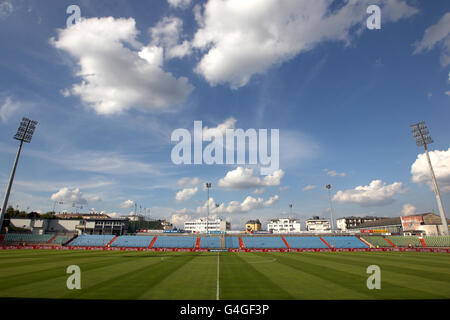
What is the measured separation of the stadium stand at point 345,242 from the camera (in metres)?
74.1

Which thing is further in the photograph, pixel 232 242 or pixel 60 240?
pixel 232 242

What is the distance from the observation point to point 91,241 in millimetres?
79375

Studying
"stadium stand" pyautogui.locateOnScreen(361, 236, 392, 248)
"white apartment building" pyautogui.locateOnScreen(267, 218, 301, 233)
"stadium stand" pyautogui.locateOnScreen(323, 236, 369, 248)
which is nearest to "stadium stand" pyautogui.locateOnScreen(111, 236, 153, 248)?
"stadium stand" pyautogui.locateOnScreen(323, 236, 369, 248)

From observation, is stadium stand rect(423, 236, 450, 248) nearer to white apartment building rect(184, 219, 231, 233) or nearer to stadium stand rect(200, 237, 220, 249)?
stadium stand rect(200, 237, 220, 249)

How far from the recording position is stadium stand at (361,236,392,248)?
7262 cm

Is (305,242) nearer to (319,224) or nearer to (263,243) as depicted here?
(263,243)

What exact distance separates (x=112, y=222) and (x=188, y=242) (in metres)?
53.5

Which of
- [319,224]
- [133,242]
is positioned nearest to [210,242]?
[133,242]

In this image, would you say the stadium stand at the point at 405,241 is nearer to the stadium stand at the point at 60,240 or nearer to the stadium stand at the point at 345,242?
the stadium stand at the point at 345,242

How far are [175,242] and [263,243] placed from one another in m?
31.5
